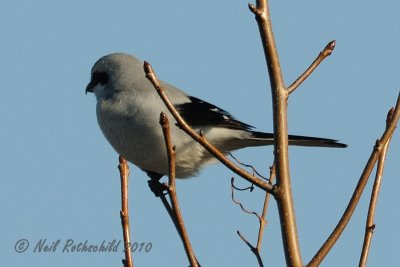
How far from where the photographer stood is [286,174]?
181 centimetres

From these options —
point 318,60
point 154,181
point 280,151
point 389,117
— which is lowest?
point 154,181

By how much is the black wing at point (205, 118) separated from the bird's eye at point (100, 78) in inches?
33.5

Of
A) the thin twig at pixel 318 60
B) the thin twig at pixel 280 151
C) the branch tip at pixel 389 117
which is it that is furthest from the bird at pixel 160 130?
the thin twig at pixel 280 151

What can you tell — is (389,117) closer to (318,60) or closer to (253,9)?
(318,60)

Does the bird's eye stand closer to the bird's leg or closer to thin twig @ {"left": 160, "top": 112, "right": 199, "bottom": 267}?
the bird's leg

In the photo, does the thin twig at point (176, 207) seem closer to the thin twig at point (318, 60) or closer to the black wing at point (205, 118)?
the thin twig at point (318, 60)

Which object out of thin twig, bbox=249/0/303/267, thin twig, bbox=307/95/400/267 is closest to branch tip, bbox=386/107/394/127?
thin twig, bbox=307/95/400/267

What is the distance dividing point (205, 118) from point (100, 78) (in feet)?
3.51

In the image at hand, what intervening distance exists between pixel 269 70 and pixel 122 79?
9.65ft

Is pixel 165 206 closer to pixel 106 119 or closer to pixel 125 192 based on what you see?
pixel 125 192

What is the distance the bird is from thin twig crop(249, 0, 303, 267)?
6.64ft

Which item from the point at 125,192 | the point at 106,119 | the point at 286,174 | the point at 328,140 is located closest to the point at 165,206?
the point at 125,192

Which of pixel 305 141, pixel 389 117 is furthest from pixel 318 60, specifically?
pixel 305 141

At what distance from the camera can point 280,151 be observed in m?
1.79
